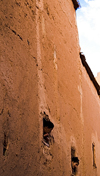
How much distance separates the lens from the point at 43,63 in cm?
516

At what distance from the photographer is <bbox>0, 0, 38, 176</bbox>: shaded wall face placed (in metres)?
3.62

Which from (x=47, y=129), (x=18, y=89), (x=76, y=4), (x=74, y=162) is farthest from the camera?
(x=76, y=4)

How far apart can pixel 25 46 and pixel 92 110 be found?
593 centimetres

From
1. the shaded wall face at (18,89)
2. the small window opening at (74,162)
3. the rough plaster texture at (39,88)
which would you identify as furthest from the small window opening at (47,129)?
the small window opening at (74,162)

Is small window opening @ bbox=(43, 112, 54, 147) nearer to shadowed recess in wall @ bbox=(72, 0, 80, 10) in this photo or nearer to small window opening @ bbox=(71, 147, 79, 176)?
small window opening @ bbox=(71, 147, 79, 176)

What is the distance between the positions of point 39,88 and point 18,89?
83 centimetres

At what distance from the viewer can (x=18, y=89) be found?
403 centimetres

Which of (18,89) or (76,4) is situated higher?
(76,4)

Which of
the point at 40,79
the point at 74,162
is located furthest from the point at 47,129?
the point at 74,162

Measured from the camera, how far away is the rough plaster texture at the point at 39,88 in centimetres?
378

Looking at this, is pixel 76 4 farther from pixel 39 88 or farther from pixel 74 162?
pixel 39 88

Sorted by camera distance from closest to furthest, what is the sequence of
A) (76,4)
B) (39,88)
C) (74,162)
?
(39,88), (74,162), (76,4)

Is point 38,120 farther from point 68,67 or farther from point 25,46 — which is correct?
point 68,67

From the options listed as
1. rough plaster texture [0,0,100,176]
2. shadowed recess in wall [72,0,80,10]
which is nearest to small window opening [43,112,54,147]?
rough plaster texture [0,0,100,176]
